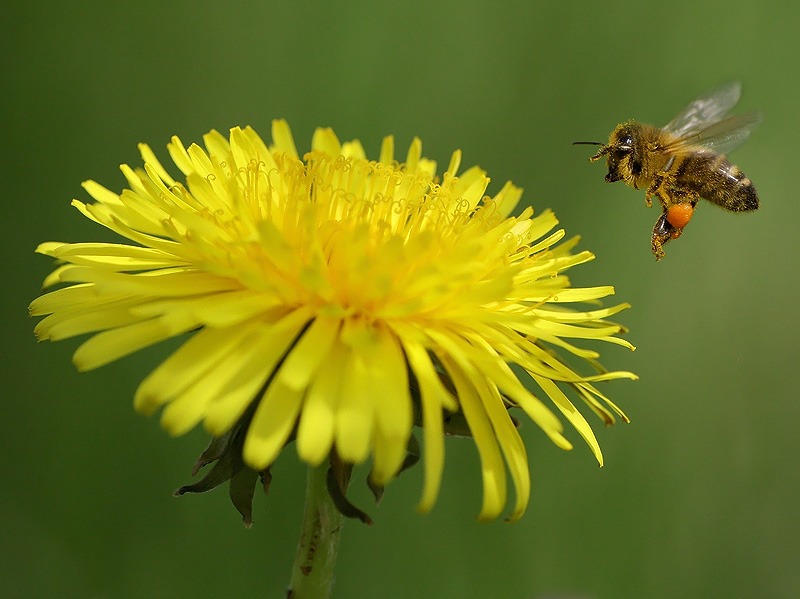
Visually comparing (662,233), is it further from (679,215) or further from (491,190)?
(491,190)

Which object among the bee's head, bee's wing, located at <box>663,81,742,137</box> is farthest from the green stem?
bee's wing, located at <box>663,81,742,137</box>

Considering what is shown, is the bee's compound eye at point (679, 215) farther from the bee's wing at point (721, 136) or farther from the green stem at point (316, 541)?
the green stem at point (316, 541)

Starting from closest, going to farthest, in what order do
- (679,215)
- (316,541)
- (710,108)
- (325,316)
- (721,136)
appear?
(325,316)
(316,541)
(679,215)
(721,136)
(710,108)

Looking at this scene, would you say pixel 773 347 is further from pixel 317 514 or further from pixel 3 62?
pixel 3 62

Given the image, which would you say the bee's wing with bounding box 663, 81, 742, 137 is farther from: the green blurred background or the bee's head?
the green blurred background

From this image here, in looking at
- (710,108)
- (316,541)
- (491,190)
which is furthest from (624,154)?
(316,541)

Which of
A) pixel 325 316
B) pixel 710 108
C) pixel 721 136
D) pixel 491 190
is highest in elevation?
pixel 491 190
